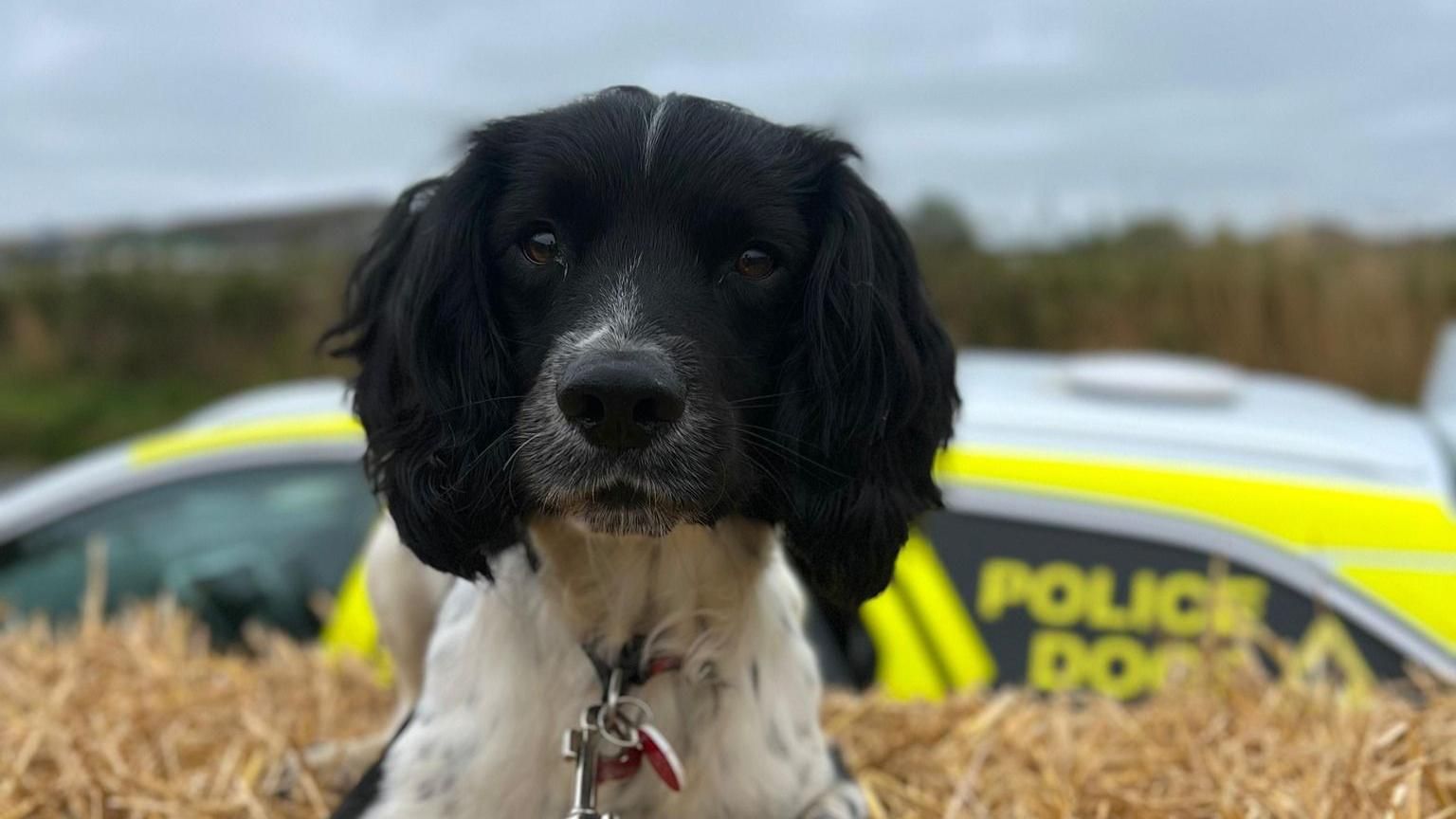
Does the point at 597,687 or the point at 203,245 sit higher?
the point at 597,687

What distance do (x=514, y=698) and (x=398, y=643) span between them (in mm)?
818

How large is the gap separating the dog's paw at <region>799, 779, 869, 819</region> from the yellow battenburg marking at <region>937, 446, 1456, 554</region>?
103 centimetres

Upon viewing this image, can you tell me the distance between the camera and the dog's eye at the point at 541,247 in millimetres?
2043

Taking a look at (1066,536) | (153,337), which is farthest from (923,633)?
(153,337)

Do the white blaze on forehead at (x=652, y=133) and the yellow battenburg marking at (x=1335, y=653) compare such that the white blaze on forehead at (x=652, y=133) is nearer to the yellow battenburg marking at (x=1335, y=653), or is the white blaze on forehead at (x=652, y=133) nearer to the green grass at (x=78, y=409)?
the yellow battenburg marking at (x=1335, y=653)

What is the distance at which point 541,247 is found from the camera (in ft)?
6.75

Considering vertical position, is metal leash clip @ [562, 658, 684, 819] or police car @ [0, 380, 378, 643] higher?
metal leash clip @ [562, 658, 684, 819]

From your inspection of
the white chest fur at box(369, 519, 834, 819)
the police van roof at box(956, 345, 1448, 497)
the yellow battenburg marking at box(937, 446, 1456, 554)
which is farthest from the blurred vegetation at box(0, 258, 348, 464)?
the white chest fur at box(369, 519, 834, 819)

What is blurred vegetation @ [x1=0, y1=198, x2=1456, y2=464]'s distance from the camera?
11000mm

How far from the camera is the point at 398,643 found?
288 cm

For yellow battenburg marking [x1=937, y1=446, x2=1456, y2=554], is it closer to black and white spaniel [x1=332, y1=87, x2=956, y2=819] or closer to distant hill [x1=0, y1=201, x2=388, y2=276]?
black and white spaniel [x1=332, y1=87, x2=956, y2=819]

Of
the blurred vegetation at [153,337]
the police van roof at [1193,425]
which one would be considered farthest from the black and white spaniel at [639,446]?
the blurred vegetation at [153,337]

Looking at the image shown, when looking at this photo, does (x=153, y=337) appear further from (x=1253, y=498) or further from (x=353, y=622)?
(x=1253, y=498)

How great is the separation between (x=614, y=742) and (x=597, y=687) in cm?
14
